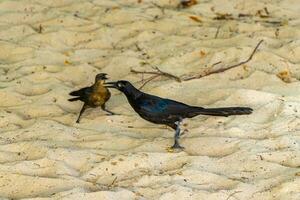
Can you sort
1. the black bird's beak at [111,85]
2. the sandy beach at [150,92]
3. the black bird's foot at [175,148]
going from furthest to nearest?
the black bird's beak at [111,85], the black bird's foot at [175,148], the sandy beach at [150,92]

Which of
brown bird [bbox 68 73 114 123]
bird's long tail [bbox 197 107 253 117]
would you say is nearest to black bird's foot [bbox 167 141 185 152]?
bird's long tail [bbox 197 107 253 117]

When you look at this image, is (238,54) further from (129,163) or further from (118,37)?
(129,163)

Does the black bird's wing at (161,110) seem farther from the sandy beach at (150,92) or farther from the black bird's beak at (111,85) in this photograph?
the black bird's beak at (111,85)

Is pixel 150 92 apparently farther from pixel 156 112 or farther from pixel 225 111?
pixel 225 111

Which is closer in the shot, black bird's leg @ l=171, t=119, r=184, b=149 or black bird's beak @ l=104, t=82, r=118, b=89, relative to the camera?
black bird's leg @ l=171, t=119, r=184, b=149

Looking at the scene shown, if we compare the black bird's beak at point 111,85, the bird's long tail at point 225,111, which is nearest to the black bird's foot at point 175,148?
the bird's long tail at point 225,111

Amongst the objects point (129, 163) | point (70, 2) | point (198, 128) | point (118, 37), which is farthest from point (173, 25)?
point (129, 163)

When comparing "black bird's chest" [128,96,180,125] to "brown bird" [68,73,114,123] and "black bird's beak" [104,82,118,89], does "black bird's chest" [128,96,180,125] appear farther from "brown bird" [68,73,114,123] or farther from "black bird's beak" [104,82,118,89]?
"brown bird" [68,73,114,123]

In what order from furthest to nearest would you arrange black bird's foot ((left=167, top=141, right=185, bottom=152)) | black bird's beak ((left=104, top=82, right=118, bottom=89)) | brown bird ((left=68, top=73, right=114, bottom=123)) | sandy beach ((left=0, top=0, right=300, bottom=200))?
brown bird ((left=68, top=73, right=114, bottom=123)) → black bird's beak ((left=104, top=82, right=118, bottom=89)) → black bird's foot ((left=167, top=141, right=185, bottom=152)) → sandy beach ((left=0, top=0, right=300, bottom=200))
